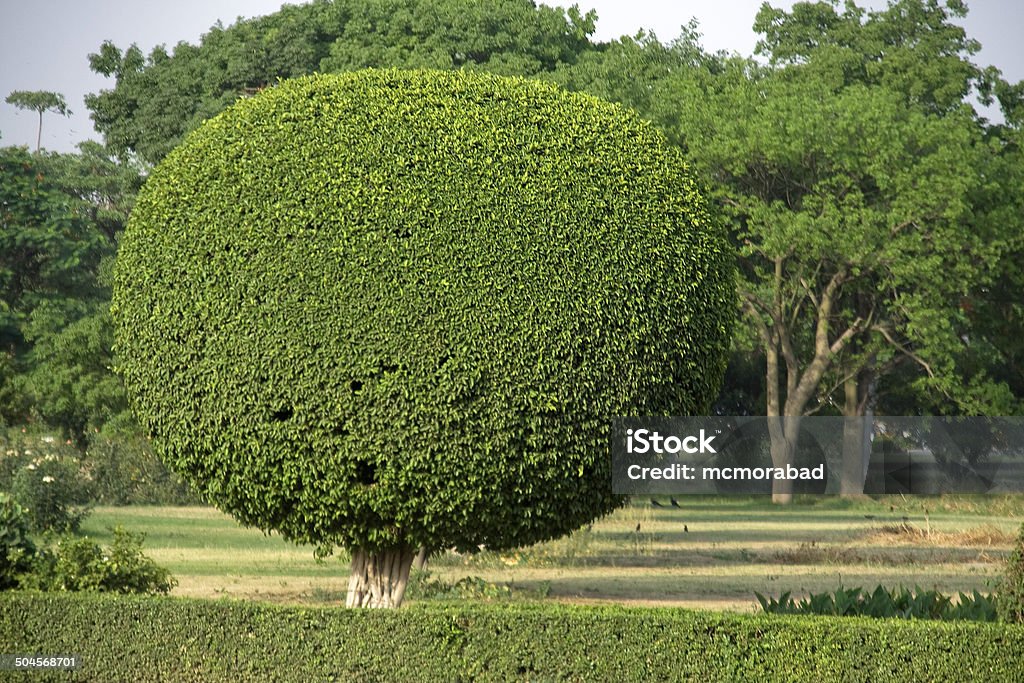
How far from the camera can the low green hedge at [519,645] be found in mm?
7488

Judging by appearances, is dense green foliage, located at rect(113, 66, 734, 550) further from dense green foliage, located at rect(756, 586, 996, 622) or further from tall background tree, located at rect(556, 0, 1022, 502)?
tall background tree, located at rect(556, 0, 1022, 502)

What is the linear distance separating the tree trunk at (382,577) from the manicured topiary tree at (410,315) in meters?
0.50

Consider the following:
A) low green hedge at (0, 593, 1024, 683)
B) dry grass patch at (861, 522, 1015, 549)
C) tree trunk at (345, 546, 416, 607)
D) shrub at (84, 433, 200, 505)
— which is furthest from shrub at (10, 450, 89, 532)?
dry grass patch at (861, 522, 1015, 549)

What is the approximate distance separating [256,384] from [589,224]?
8.62 ft

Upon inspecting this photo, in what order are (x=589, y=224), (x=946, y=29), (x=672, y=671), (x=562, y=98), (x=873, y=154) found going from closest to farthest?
1. (x=672, y=671)
2. (x=589, y=224)
3. (x=562, y=98)
4. (x=873, y=154)
5. (x=946, y=29)

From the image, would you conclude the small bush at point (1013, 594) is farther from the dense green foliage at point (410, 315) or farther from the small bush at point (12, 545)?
the small bush at point (12, 545)

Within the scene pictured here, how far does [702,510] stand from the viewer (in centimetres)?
2561

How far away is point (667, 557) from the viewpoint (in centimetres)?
1762

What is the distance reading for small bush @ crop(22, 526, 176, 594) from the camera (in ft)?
29.9

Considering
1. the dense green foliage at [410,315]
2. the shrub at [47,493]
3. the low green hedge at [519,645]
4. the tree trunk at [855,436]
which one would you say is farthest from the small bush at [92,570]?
the tree trunk at [855,436]

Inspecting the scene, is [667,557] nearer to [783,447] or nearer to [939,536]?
[939,536]

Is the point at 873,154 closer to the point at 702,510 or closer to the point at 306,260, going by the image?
the point at 702,510

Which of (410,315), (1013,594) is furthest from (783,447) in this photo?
(410,315)

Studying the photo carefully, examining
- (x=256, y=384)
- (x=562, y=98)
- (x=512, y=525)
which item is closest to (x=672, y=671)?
(x=512, y=525)
